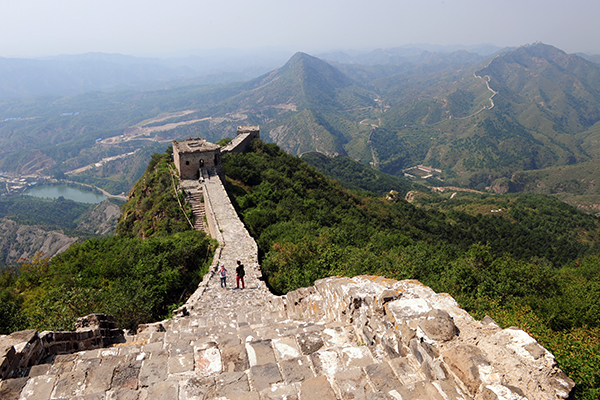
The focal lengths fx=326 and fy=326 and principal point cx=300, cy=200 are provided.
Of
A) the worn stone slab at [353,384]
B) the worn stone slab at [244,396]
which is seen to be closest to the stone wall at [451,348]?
the worn stone slab at [353,384]

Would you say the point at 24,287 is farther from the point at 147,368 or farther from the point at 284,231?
the point at 147,368

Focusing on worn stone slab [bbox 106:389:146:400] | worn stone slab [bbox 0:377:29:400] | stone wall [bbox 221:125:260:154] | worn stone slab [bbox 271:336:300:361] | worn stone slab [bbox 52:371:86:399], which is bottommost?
stone wall [bbox 221:125:260:154]

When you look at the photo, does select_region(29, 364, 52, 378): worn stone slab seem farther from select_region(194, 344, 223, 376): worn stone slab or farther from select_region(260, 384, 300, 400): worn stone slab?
select_region(260, 384, 300, 400): worn stone slab

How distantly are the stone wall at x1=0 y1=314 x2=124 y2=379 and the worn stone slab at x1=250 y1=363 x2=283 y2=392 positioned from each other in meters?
3.47

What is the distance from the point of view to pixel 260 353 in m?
5.26

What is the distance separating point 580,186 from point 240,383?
619 ft

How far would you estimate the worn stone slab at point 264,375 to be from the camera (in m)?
4.49

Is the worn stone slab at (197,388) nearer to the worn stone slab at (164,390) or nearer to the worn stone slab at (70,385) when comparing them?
the worn stone slab at (164,390)

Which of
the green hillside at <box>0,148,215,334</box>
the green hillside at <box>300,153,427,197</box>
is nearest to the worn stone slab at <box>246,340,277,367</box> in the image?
the green hillside at <box>0,148,215,334</box>

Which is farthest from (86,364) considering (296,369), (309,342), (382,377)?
(382,377)

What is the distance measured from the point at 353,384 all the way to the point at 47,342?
17.8ft

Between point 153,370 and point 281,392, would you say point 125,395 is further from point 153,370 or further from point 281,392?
point 281,392

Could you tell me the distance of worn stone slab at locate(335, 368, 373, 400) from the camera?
4.25 meters

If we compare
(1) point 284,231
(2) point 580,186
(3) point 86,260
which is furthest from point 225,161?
(2) point 580,186
